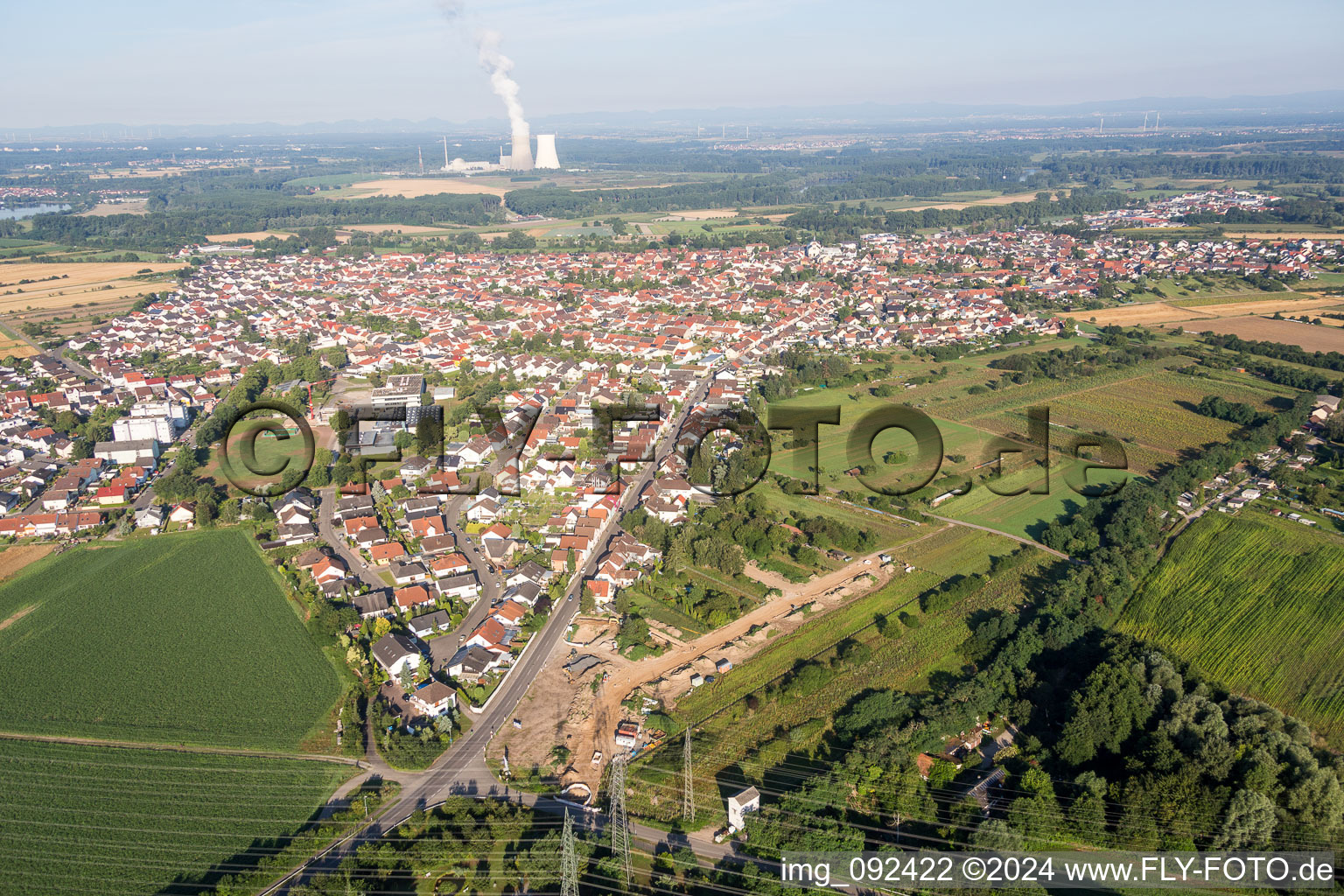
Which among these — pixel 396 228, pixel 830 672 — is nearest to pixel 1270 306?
pixel 830 672

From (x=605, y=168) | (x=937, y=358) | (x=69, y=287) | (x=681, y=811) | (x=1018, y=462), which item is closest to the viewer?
(x=681, y=811)

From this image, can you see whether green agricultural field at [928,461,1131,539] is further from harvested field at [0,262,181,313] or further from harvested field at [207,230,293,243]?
harvested field at [207,230,293,243]

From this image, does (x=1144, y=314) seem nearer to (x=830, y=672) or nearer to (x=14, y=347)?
(x=830, y=672)

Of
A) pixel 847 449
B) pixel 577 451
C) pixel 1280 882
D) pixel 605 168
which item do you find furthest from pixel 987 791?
pixel 605 168

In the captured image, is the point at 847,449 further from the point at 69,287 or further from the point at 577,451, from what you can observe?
the point at 69,287

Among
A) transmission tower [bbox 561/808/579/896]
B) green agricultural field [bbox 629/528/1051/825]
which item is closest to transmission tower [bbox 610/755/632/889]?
green agricultural field [bbox 629/528/1051/825]

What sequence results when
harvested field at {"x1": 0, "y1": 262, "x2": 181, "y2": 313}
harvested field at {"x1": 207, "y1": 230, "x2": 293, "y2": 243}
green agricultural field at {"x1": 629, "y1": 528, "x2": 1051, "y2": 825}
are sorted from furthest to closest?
1. harvested field at {"x1": 207, "y1": 230, "x2": 293, "y2": 243}
2. harvested field at {"x1": 0, "y1": 262, "x2": 181, "y2": 313}
3. green agricultural field at {"x1": 629, "y1": 528, "x2": 1051, "y2": 825}
